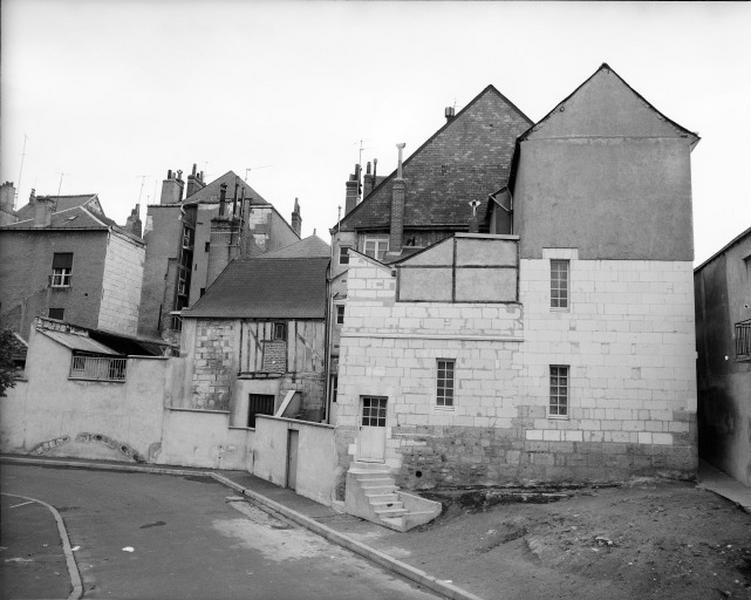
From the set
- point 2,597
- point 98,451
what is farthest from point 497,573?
point 98,451

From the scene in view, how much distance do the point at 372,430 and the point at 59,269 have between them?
A: 24.2 meters

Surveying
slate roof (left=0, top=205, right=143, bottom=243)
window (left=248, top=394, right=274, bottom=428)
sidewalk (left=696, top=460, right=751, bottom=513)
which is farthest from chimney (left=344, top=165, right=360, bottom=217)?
sidewalk (left=696, top=460, right=751, bottom=513)

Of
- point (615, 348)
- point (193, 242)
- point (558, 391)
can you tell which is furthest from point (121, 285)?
point (615, 348)

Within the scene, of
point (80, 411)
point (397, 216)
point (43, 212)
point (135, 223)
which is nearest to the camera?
point (397, 216)

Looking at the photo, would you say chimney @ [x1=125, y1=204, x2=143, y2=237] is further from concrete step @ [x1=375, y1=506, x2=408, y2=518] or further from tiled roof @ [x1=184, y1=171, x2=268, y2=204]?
concrete step @ [x1=375, y1=506, x2=408, y2=518]

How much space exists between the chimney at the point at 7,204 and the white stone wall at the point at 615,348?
31.4 metres

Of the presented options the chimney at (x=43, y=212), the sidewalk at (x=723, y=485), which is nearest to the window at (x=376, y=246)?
the sidewalk at (x=723, y=485)

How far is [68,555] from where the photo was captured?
11.7 metres

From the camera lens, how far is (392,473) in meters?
16.0

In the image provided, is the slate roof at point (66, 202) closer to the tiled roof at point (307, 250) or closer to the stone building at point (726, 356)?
the tiled roof at point (307, 250)

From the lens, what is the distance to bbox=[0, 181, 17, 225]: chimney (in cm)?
3559

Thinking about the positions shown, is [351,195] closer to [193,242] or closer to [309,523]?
[193,242]

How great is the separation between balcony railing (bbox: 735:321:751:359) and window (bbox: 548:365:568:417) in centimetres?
379

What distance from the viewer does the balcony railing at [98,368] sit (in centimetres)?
2525
